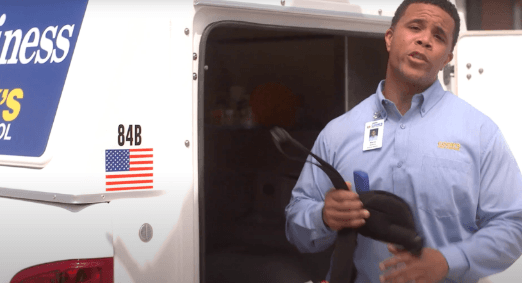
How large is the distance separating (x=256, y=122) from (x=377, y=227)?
9.19 ft

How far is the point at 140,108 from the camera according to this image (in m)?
1.75

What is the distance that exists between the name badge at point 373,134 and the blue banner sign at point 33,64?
1131mm

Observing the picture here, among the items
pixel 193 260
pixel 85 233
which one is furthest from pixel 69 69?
pixel 193 260

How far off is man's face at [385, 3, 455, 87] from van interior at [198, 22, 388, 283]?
1.88 meters

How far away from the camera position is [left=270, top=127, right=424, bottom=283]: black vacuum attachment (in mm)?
1505

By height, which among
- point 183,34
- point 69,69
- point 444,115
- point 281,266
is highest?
point 183,34

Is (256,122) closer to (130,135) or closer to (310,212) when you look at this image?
(310,212)

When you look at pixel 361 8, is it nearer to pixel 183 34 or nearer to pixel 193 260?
pixel 183 34

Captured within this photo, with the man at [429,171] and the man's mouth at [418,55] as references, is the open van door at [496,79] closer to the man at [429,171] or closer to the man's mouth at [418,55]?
the man at [429,171]

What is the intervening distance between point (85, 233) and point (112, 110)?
0.43 meters

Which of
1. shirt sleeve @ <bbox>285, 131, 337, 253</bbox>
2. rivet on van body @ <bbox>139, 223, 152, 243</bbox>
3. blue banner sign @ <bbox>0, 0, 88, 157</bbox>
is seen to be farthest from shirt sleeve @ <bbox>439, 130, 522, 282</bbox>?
blue banner sign @ <bbox>0, 0, 88, 157</bbox>

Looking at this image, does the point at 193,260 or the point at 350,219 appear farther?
the point at 193,260

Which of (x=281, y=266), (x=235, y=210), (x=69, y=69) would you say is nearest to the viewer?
(x=69, y=69)

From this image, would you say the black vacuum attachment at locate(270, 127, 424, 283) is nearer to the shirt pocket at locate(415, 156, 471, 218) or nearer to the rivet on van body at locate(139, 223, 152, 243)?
the shirt pocket at locate(415, 156, 471, 218)
